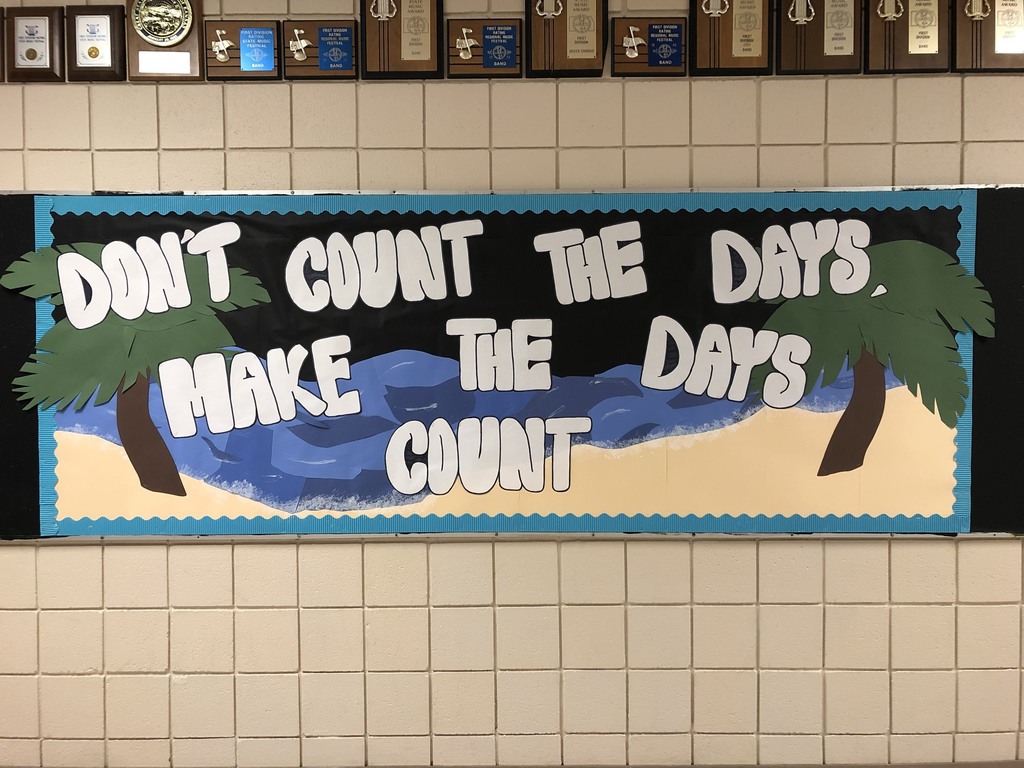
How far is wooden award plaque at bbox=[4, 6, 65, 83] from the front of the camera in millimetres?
1859

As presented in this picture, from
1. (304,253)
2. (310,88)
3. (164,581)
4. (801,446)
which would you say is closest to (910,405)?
(801,446)

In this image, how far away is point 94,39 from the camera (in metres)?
1.86

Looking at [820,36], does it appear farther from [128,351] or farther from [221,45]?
[128,351]

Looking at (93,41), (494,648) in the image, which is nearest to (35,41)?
(93,41)

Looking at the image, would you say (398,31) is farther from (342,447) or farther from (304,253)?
(342,447)

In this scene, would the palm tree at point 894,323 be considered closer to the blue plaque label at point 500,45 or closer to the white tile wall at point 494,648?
the white tile wall at point 494,648

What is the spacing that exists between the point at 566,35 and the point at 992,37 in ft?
4.11

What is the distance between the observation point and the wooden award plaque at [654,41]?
1.86 metres

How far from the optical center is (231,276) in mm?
1858

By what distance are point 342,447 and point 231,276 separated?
0.60 m

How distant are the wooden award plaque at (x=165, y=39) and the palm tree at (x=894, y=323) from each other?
1887mm

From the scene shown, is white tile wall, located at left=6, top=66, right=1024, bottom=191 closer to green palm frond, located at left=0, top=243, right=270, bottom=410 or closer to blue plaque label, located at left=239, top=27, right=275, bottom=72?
blue plaque label, located at left=239, top=27, right=275, bottom=72

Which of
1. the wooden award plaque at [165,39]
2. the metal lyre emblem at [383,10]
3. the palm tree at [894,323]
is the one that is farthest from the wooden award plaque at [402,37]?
the palm tree at [894,323]

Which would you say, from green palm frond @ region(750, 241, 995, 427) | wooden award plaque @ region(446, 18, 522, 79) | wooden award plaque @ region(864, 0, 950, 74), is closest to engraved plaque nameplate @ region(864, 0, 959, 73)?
wooden award plaque @ region(864, 0, 950, 74)
